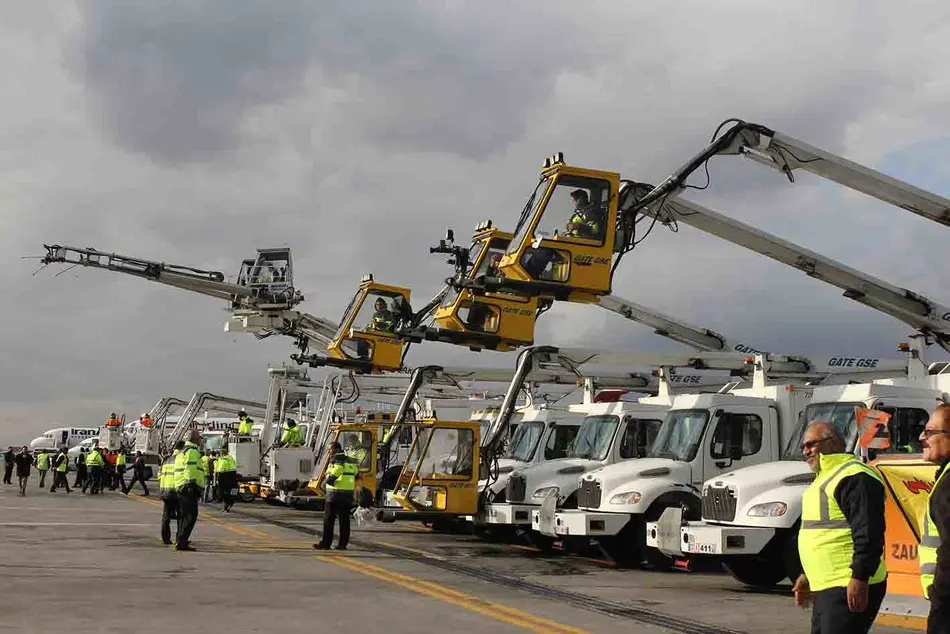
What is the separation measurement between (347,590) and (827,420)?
6.22m

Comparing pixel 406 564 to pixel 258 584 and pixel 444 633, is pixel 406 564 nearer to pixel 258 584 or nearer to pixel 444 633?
pixel 258 584

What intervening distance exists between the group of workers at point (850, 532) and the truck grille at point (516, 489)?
42.9ft

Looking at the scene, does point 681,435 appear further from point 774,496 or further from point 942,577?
point 942,577

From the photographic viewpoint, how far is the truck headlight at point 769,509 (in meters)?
13.0

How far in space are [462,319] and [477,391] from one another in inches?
310

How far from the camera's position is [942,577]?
221 inches

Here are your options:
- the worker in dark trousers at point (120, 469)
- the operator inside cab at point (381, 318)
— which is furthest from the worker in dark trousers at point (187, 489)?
the worker in dark trousers at point (120, 469)

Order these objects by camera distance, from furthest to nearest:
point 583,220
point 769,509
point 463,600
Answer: point 583,220, point 769,509, point 463,600

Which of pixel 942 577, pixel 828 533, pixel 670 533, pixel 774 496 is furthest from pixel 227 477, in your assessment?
pixel 942 577

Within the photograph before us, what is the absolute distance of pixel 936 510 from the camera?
5793mm

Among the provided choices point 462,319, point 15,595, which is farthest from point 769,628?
point 462,319

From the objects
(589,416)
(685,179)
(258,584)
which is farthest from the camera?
(589,416)

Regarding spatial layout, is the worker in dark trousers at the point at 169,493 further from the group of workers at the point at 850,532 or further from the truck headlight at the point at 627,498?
the group of workers at the point at 850,532

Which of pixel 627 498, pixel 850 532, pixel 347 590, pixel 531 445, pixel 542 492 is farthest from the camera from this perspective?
pixel 531 445
